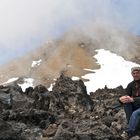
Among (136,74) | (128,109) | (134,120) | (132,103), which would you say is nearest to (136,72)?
(136,74)

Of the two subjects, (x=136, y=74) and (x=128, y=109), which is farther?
(x=128, y=109)

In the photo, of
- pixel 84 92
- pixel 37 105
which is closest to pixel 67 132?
pixel 37 105

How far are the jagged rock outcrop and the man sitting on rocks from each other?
0.73 metres

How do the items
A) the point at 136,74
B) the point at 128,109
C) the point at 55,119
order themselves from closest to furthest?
the point at 136,74 → the point at 128,109 → the point at 55,119

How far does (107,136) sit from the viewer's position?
1873 cm

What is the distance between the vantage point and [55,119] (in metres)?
24.5

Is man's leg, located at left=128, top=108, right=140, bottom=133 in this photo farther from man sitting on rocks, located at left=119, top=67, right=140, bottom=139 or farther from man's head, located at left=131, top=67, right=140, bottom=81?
man's head, located at left=131, top=67, right=140, bottom=81

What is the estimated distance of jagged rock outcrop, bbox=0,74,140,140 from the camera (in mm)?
18859

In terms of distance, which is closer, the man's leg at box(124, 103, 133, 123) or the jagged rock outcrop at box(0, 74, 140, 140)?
the jagged rock outcrop at box(0, 74, 140, 140)

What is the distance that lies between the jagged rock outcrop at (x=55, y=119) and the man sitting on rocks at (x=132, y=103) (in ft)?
2.38

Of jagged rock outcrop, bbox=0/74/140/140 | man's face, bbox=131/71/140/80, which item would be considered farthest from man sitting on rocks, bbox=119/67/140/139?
jagged rock outcrop, bbox=0/74/140/140

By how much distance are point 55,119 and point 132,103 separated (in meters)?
6.11

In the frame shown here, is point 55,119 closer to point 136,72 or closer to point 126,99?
point 126,99

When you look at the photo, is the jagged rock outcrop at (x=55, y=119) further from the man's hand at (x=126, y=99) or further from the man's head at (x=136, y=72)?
the man's head at (x=136, y=72)
